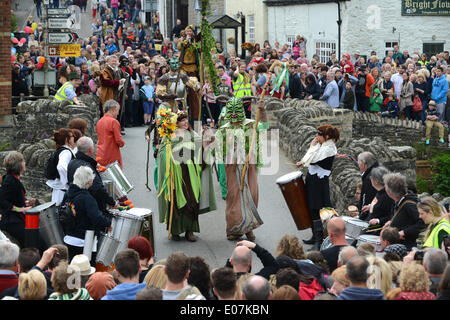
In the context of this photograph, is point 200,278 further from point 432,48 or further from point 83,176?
point 432,48

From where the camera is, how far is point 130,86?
66.2 ft

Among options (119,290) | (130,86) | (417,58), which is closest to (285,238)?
(119,290)

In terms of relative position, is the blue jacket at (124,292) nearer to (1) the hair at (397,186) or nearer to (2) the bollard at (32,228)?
(2) the bollard at (32,228)

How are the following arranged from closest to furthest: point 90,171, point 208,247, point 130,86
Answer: point 90,171, point 208,247, point 130,86

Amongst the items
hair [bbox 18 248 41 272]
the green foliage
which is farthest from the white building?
hair [bbox 18 248 41 272]

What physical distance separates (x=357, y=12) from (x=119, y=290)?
87.8 ft

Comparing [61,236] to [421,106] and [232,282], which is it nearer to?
[232,282]

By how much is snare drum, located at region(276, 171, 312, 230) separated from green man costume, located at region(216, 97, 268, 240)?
0.63m

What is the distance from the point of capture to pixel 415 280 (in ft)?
21.1

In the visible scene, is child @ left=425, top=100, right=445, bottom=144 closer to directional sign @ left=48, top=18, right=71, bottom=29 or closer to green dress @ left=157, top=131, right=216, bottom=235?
directional sign @ left=48, top=18, right=71, bottom=29

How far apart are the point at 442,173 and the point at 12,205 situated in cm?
1576

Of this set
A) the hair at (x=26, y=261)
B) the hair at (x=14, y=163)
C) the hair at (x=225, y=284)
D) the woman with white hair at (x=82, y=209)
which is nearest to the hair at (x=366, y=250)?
the hair at (x=225, y=284)

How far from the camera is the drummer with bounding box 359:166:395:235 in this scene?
9844 millimetres

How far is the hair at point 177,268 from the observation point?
664cm
